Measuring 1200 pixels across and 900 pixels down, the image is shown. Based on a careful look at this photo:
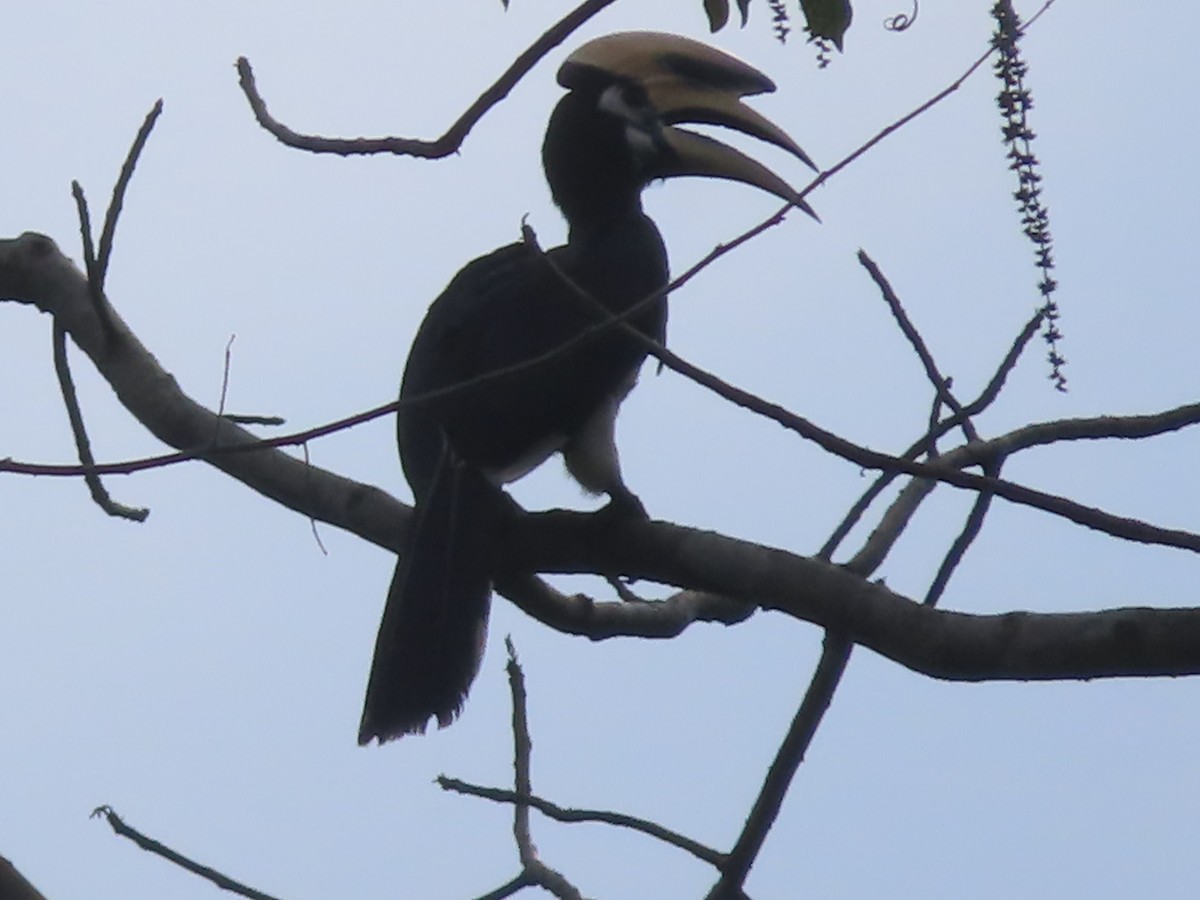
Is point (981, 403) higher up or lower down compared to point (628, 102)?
lower down

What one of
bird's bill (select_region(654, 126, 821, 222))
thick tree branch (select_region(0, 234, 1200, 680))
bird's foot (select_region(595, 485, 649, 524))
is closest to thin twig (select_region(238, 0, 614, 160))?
thick tree branch (select_region(0, 234, 1200, 680))

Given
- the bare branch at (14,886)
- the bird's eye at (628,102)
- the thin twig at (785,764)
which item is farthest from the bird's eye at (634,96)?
the bare branch at (14,886)

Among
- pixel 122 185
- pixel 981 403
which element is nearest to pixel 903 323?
pixel 981 403

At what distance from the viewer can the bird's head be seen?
4922 millimetres

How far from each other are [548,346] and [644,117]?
1.30 meters

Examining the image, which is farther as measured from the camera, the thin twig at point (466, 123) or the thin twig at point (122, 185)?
the thin twig at point (122, 185)

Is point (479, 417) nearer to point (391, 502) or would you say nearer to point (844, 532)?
point (391, 502)

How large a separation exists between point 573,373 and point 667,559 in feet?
3.79

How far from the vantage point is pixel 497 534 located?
3604 millimetres

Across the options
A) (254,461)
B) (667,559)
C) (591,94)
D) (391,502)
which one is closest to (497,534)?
(391,502)

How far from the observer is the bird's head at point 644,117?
492cm

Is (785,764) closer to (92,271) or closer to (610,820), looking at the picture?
(610,820)

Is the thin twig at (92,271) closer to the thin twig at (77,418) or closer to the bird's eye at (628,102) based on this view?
the thin twig at (77,418)

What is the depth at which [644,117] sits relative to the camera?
4.97 metres
